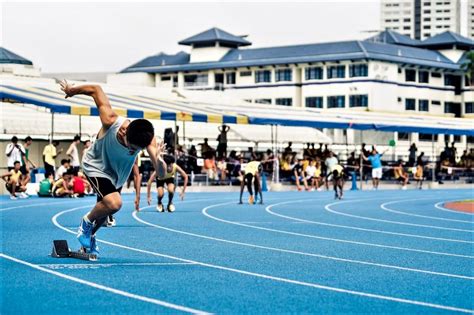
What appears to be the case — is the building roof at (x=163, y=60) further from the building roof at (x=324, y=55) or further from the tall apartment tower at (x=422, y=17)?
the tall apartment tower at (x=422, y=17)

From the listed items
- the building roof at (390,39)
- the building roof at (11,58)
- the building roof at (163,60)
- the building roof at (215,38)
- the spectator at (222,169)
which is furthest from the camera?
the building roof at (390,39)

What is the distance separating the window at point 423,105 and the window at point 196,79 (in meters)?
19.3

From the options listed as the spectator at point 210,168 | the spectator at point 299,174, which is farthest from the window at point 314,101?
the spectator at point 210,168

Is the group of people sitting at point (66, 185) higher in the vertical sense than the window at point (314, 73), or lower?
lower

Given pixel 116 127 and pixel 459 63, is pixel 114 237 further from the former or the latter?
pixel 459 63

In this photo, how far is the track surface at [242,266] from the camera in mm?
8602

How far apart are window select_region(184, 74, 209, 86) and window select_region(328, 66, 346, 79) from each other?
13429 millimetres

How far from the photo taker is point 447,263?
40.7ft

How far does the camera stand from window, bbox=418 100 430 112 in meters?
98.1

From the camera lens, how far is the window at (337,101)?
93375mm

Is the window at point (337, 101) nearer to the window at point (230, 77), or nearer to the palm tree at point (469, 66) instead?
the window at point (230, 77)

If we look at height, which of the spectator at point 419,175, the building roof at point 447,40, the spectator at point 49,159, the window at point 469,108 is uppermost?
the building roof at point 447,40

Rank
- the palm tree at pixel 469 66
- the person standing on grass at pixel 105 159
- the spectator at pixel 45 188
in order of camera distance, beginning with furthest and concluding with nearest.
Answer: the palm tree at pixel 469 66 < the spectator at pixel 45 188 < the person standing on grass at pixel 105 159

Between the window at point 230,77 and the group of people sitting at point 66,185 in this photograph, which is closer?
the group of people sitting at point 66,185
